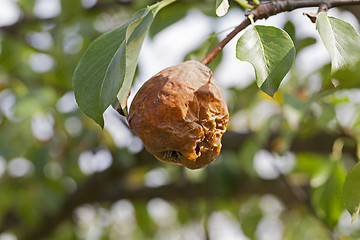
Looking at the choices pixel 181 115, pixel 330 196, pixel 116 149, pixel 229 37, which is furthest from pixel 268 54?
pixel 116 149

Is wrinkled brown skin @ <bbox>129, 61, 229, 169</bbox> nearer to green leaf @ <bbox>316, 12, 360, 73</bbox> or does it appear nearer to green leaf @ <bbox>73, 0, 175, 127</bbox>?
green leaf @ <bbox>73, 0, 175, 127</bbox>

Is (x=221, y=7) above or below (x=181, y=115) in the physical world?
above

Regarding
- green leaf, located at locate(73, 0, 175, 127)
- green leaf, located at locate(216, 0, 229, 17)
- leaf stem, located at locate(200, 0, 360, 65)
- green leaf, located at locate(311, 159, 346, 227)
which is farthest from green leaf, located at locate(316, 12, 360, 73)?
green leaf, located at locate(311, 159, 346, 227)

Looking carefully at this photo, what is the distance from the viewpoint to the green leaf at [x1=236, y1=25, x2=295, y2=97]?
2.70 feet

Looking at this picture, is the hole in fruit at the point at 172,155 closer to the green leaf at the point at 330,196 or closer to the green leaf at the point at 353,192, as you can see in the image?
the green leaf at the point at 353,192

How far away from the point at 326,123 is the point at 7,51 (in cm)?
183

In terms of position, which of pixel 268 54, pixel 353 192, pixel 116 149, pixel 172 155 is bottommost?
pixel 116 149

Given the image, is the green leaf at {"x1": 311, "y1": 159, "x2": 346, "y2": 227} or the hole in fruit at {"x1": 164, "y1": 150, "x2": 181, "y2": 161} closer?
the hole in fruit at {"x1": 164, "y1": 150, "x2": 181, "y2": 161}

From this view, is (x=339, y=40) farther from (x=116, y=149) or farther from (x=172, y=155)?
(x=116, y=149)

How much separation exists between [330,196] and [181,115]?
2.67ft

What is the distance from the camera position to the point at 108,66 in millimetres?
830

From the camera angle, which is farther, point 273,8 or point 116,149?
point 116,149

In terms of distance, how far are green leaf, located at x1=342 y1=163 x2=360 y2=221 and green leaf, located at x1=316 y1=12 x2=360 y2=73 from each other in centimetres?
20

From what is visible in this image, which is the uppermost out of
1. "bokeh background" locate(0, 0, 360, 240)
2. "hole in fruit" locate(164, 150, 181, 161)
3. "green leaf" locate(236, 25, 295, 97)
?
"green leaf" locate(236, 25, 295, 97)
